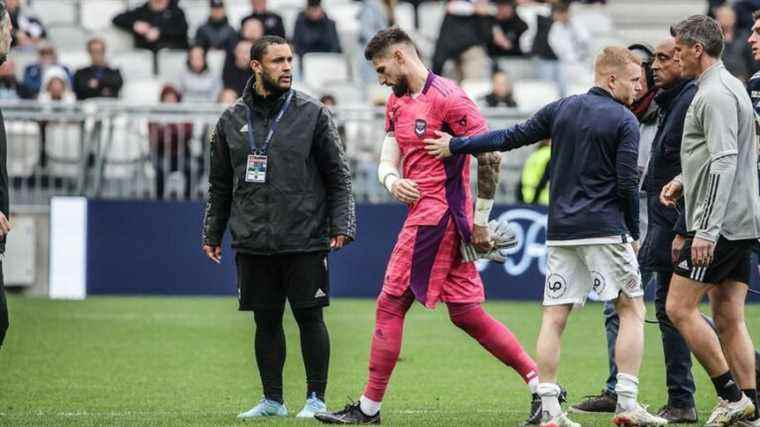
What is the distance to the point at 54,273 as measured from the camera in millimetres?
18547

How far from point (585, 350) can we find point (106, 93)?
29.2 ft

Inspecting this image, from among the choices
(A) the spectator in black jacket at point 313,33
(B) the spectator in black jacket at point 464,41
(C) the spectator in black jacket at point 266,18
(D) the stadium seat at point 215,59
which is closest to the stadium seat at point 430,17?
(B) the spectator in black jacket at point 464,41

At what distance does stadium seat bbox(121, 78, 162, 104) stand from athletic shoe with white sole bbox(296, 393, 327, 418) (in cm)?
1215

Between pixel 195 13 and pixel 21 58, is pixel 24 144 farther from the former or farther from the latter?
pixel 195 13

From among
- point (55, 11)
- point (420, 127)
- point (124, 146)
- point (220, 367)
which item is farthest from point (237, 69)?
point (420, 127)

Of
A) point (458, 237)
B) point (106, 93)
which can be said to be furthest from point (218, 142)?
point (106, 93)

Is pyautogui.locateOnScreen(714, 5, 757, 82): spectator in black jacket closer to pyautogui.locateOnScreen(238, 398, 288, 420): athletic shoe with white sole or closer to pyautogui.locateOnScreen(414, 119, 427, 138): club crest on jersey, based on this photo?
pyautogui.locateOnScreen(414, 119, 427, 138): club crest on jersey

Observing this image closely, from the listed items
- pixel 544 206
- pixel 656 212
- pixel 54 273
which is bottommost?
pixel 54 273

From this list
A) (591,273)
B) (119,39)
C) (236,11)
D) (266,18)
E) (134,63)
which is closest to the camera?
(591,273)

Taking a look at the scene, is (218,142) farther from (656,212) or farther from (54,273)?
(54,273)

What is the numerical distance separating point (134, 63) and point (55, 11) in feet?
6.22

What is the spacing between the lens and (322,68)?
73.0ft

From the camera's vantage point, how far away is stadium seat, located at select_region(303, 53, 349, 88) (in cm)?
2209

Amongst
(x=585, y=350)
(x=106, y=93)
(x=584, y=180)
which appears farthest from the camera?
(x=106, y=93)
